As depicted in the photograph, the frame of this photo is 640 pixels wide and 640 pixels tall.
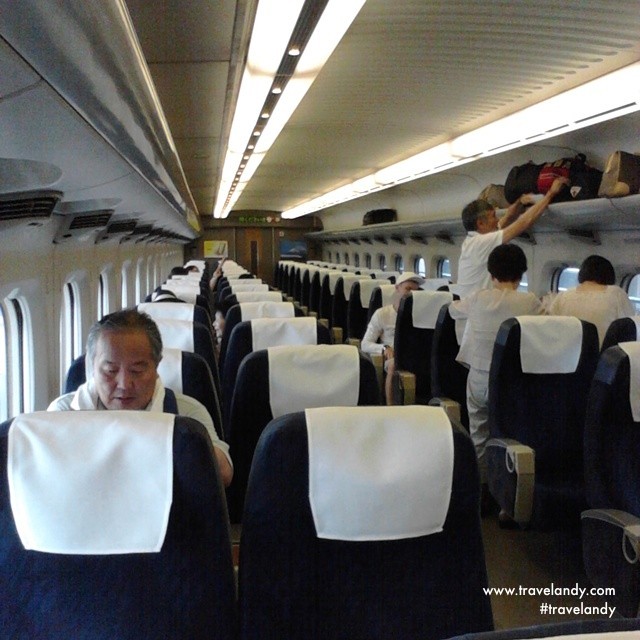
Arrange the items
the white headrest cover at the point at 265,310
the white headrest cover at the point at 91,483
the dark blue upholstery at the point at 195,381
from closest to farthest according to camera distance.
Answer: the white headrest cover at the point at 91,483
the dark blue upholstery at the point at 195,381
the white headrest cover at the point at 265,310

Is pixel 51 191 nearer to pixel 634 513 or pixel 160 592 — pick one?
pixel 160 592

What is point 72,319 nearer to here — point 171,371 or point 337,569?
point 171,371

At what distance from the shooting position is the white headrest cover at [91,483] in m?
1.67

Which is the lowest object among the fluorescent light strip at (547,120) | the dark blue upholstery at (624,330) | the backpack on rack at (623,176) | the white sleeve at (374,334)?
the white sleeve at (374,334)

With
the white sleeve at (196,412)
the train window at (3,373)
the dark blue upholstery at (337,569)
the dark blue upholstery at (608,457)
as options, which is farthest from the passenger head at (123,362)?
the train window at (3,373)

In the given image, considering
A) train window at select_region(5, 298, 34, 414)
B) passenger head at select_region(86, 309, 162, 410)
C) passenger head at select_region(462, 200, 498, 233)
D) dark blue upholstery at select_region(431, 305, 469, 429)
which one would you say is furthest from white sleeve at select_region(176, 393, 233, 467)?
passenger head at select_region(462, 200, 498, 233)

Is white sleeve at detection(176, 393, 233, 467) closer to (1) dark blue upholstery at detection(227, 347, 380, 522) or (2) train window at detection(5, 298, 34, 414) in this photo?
(1) dark blue upholstery at detection(227, 347, 380, 522)

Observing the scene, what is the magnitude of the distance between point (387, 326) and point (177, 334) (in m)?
2.99

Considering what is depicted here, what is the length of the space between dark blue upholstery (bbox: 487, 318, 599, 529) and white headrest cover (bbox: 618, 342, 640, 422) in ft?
3.07

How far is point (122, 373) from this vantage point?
102 inches

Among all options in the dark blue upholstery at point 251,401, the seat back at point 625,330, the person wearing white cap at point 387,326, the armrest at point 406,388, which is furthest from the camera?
the person wearing white cap at point 387,326

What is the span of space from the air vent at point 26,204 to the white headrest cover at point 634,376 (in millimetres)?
2640

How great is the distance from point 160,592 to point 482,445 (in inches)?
134

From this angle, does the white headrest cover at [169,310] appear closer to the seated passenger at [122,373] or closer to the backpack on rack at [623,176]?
→ the seated passenger at [122,373]
